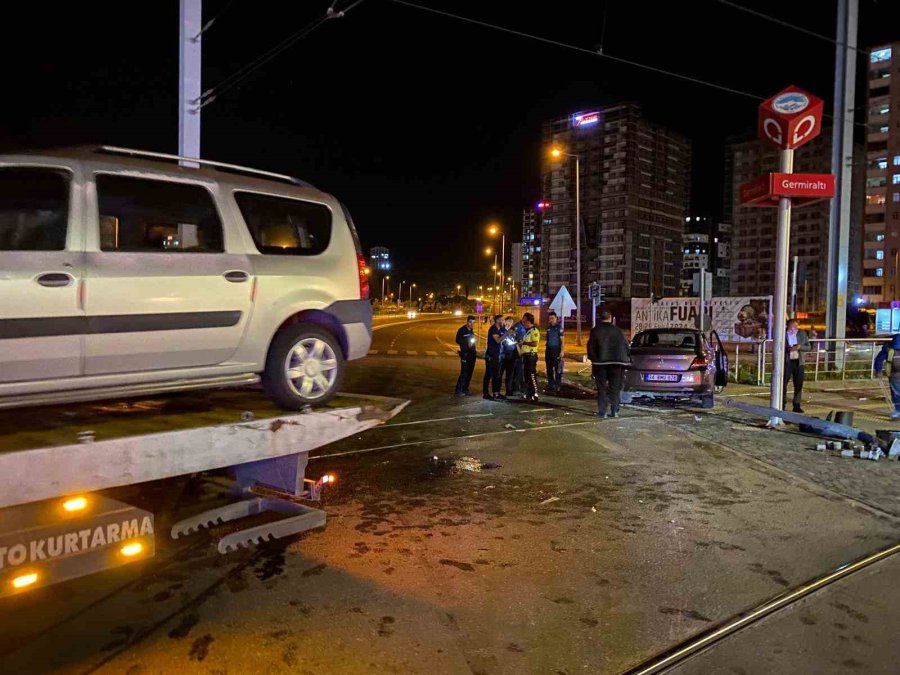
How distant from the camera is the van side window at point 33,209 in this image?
3.46m

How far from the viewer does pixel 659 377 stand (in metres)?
12.5

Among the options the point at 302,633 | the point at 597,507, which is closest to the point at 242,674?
the point at 302,633

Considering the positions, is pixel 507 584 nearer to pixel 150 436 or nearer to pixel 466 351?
pixel 150 436

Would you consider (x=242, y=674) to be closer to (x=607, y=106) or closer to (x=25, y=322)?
(x=25, y=322)

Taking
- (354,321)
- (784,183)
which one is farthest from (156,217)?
(784,183)

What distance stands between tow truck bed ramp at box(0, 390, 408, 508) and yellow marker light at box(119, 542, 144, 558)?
17.4 inches

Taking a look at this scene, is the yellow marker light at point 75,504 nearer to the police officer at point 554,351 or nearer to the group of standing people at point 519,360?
the group of standing people at point 519,360

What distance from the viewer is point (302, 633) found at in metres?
3.87

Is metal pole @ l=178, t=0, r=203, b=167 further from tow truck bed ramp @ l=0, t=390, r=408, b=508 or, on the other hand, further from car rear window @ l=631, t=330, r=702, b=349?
car rear window @ l=631, t=330, r=702, b=349

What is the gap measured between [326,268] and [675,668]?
→ 3.13 m

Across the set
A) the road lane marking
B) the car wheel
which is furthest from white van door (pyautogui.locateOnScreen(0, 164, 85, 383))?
the road lane marking

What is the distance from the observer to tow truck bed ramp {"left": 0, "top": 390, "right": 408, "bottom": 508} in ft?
10.2

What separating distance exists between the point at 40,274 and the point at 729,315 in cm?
2001

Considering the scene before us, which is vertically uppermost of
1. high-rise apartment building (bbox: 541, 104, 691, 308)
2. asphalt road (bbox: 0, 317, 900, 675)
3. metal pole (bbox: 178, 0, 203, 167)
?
high-rise apartment building (bbox: 541, 104, 691, 308)
